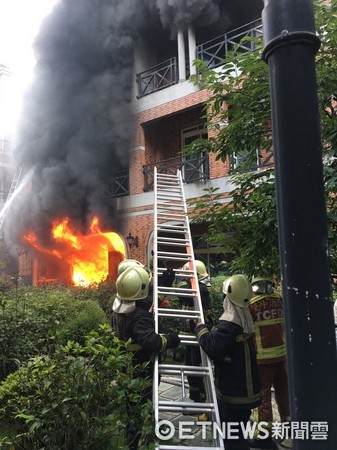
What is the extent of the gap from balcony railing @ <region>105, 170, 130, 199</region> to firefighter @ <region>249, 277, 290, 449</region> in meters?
9.59

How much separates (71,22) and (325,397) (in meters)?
15.1

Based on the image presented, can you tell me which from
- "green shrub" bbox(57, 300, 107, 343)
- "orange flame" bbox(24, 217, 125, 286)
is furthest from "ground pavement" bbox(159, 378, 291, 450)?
"orange flame" bbox(24, 217, 125, 286)

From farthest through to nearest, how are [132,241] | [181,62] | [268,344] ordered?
[132,241], [181,62], [268,344]

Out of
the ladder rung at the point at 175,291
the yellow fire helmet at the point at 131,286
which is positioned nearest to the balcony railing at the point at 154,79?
the ladder rung at the point at 175,291

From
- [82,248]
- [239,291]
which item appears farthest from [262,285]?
[82,248]

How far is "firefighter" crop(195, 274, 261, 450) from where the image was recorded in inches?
105

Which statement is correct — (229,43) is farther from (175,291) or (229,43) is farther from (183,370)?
(183,370)

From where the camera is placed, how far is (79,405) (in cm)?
194

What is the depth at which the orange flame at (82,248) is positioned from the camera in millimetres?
13602

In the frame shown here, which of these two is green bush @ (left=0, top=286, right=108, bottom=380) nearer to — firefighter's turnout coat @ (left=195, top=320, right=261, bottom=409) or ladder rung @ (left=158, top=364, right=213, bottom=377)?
ladder rung @ (left=158, top=364, right=213, bottom=377)

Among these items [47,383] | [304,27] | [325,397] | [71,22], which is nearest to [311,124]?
[304,27]

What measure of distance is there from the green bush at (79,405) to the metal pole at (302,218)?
1.14 meters

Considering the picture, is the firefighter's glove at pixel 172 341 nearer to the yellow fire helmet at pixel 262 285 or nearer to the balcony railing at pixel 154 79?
the yellow fire helmet at pixel 262 285

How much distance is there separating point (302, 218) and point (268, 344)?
8.32 feet
